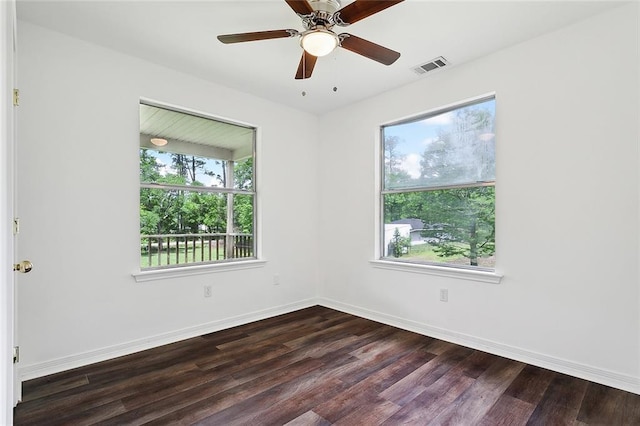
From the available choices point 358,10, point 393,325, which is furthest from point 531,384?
point 358,10

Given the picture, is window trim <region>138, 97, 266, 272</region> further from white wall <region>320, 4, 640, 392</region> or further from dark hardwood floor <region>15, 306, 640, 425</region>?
white wall <region>320, 4, 640, 392</region>

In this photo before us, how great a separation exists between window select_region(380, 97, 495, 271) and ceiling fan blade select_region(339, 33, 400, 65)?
4.25ft

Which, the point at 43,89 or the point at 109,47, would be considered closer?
the point at 43,89

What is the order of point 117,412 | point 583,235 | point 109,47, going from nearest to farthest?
point 117,412 < point 583,235 < point 109,47

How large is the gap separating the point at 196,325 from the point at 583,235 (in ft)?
11.5

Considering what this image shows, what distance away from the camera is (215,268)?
3.52 m

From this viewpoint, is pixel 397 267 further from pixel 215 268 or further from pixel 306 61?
pixel 306 61

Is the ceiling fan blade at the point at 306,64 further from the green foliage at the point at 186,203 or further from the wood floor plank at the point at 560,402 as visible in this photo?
the wood floor plank at the point at 560,402

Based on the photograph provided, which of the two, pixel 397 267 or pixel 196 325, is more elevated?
pixel 397 267

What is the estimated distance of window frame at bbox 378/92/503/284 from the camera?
302cm

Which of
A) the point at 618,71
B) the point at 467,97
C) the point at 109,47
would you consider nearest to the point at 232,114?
the point at 109,47

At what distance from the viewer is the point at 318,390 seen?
230 centimetres

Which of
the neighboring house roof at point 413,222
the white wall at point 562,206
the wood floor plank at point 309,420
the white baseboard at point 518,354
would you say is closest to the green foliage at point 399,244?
the neighboring house roof at point 413,222

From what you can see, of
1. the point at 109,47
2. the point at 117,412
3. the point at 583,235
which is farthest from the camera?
the point at 109,47
